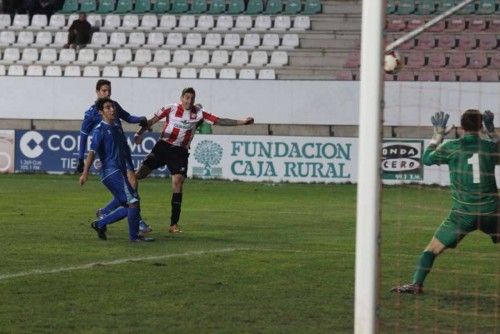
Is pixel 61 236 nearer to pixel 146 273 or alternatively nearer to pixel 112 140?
pixel 112 140

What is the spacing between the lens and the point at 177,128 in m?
19.7

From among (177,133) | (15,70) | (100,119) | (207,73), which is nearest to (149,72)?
(207,73)

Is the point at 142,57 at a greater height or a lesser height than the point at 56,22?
lesser

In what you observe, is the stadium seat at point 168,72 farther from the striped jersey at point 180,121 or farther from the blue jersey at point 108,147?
the blue jersey at point 108,147

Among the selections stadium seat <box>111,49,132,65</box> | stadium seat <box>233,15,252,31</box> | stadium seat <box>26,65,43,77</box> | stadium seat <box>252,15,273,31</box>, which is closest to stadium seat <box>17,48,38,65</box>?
stadium seat <box>26,65,43,77</box>

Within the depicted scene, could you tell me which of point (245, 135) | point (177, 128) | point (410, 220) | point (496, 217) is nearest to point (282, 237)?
point (177, 128)

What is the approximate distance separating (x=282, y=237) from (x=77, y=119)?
19.9 m

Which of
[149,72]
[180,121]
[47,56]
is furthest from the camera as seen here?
[47,56]

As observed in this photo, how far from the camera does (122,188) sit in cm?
1716

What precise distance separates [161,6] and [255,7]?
119 inches

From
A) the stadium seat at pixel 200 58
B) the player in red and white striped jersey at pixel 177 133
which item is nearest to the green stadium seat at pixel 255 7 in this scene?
the stadium seat at pixel 200 58

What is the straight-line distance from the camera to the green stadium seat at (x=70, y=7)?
43062mm

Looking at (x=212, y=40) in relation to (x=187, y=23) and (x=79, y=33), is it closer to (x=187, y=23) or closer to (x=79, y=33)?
(x=187, y=23)

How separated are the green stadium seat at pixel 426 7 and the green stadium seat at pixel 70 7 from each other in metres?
11.3
